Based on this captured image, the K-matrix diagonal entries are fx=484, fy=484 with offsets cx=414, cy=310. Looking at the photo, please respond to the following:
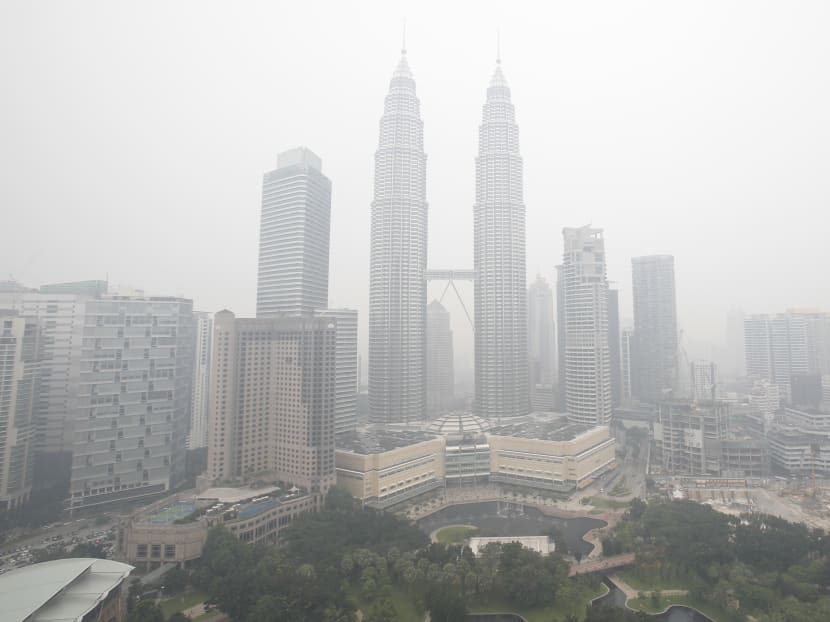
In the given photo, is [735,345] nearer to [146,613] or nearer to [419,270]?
[419,270]

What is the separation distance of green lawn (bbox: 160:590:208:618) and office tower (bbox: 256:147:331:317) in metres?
30.4

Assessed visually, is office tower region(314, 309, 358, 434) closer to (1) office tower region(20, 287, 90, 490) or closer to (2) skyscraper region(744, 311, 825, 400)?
(1) office tower region(20, 287, 90, 490)

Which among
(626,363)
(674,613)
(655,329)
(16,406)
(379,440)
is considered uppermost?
(655,329)

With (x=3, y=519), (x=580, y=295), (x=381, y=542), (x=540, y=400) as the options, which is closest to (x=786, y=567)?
(x=381, y=542)

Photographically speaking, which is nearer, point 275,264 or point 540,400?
point 275,264

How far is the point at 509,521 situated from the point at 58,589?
26.6 m

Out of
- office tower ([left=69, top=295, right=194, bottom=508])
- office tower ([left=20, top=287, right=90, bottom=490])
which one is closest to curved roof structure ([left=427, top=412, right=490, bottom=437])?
office tower ([left=69, top=295, right=194, bottom=508])

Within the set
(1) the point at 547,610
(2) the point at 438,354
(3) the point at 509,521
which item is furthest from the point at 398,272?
(1) the point at 547,610

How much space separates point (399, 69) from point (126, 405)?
49.5 metres

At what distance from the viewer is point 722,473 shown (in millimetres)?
42844

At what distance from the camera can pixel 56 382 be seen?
4356cm

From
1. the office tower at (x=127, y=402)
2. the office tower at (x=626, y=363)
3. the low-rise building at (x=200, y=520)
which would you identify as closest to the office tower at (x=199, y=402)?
the office tower at (x=127, y=402)

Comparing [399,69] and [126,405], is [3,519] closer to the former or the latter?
[126,405]

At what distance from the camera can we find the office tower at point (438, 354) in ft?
288
